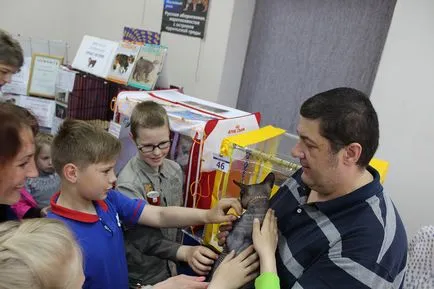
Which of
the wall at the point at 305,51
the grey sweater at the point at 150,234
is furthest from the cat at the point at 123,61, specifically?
the grey sweater at the point at 150,234

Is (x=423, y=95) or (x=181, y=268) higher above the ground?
(x=423, y=95)

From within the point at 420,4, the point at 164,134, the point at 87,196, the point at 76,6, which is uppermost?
the point at 420,4

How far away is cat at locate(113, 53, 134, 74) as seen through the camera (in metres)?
2.91

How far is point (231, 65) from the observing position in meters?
3.08

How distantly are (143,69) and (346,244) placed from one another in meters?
2.26

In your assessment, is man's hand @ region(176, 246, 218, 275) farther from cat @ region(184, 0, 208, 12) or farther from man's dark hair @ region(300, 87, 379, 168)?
cat @ region(184, 0, 208, 12)

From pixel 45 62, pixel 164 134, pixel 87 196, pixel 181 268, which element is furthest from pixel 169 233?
pixel 45 62

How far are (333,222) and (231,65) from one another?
2.21 m

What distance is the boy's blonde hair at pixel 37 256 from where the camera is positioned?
634 mm

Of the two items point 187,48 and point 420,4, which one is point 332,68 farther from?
point 187,48

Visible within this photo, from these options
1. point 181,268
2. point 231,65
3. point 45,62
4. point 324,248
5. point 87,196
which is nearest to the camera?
point 324,248

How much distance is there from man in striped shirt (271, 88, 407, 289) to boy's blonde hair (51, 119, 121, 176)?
633 mm

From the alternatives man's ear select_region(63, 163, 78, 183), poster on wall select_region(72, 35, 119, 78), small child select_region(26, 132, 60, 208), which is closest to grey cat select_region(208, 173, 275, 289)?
man's ear select_region(63, 163, 78, 183)

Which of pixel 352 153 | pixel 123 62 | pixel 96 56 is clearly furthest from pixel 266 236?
pixel 96 56
